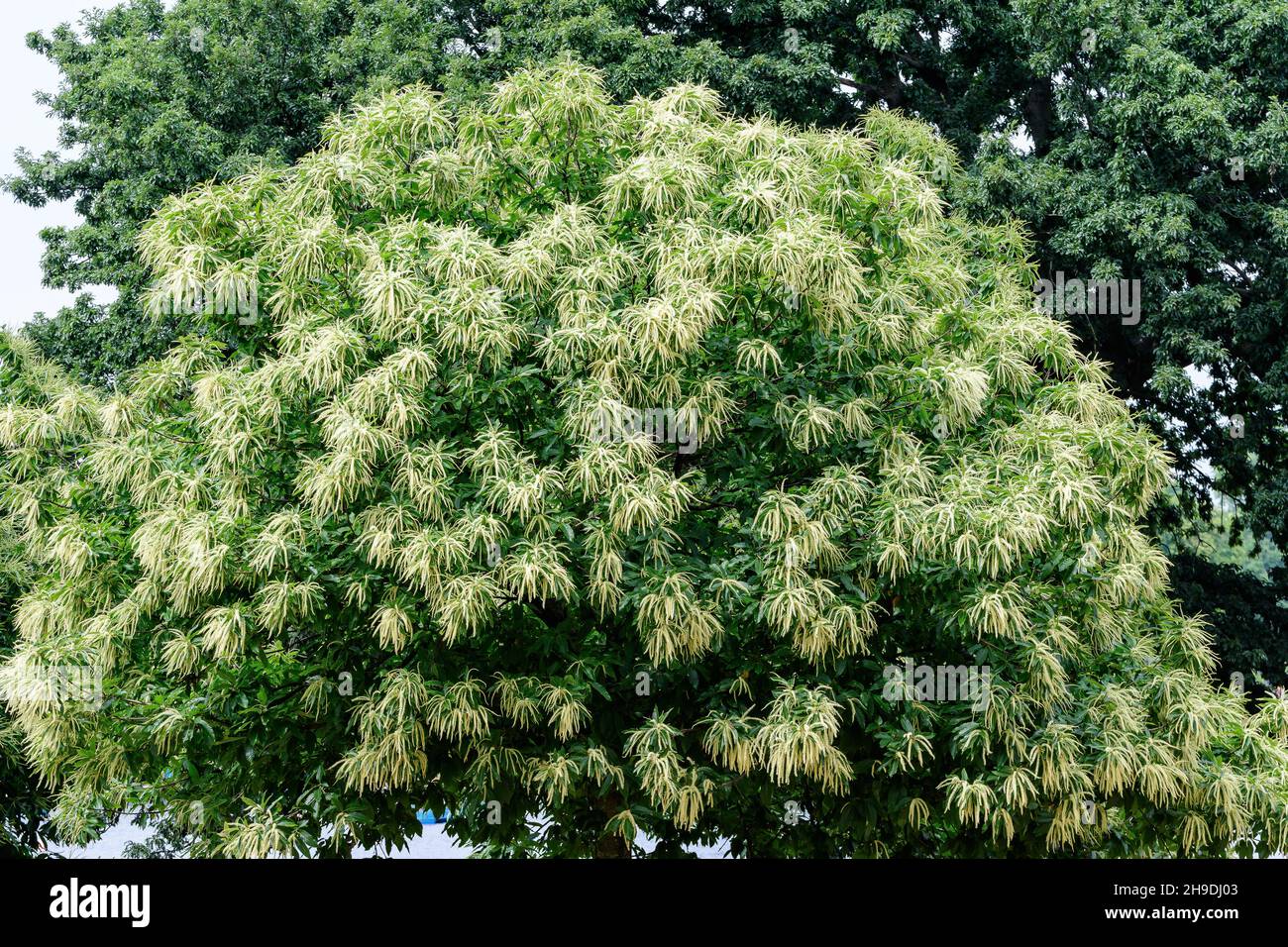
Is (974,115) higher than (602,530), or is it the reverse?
(974,115)

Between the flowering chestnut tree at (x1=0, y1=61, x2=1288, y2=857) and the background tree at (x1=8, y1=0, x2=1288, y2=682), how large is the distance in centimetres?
415

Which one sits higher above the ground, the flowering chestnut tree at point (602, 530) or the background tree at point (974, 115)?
the background tree at point (974, 115)

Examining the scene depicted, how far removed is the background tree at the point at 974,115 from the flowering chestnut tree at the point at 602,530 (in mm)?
4151

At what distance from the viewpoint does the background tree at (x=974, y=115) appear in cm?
1126

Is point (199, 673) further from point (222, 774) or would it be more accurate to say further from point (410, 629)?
point (410, 629)

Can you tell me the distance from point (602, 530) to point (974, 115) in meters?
9.22

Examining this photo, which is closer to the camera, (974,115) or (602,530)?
(602,530)

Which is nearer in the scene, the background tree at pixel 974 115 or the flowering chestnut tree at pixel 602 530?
the flowering chestnut tree at pixel 602 530

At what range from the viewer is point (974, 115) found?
43.5ft

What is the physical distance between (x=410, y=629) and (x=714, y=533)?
1681 mm

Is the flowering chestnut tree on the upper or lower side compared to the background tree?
lower

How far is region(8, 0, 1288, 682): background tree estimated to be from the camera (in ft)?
36.9

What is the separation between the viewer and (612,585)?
5797mm

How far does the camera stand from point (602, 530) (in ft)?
19.1
